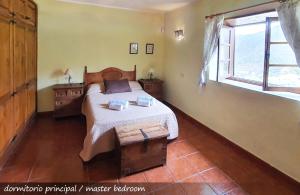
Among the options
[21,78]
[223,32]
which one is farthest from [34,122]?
[223,32]

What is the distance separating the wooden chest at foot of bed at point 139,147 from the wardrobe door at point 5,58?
1.37m

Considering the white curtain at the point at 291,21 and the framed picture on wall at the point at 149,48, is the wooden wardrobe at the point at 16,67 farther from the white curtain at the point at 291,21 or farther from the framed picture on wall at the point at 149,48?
the white curtain at the point at 291,21

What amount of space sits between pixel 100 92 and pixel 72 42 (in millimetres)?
1236

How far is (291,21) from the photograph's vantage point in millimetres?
2131

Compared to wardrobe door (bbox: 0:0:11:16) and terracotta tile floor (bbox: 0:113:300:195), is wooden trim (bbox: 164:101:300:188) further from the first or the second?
wardrobe door (bbox: 0:0:11:16)

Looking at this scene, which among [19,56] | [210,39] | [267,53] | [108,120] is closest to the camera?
[267,53]

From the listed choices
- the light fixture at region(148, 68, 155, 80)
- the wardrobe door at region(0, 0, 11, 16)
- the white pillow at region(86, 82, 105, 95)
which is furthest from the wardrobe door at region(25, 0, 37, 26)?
the light fixture at region(148, 68, 155, 80)

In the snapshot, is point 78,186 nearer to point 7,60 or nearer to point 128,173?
point 128,173

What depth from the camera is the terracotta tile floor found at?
2207 mm

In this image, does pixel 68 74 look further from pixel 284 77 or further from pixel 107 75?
pixel 284 77

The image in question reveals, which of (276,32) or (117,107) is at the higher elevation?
(276,32)

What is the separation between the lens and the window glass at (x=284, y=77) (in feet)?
7.91

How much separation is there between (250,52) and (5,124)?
353cm

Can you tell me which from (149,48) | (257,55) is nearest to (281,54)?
(257,55)
